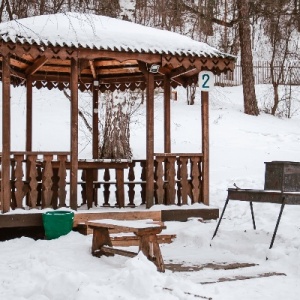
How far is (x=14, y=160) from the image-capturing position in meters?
10.4

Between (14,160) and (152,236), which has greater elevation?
(14,160)

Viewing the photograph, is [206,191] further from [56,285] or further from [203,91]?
[56,285]

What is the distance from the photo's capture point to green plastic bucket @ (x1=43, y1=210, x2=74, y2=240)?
31.6 feet

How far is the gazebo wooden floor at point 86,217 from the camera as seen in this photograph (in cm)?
985

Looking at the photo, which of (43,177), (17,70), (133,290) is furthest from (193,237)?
(17,70)

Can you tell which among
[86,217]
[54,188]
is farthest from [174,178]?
[54,188]

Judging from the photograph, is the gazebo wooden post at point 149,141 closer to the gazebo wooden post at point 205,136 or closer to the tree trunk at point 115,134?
the gazebo wooden post at point 205,136

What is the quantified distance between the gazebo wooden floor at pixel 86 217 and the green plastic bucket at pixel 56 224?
32cm

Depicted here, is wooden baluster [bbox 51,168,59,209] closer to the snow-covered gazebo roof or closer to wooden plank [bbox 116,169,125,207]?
wooden plank [bbox 116,169,125,207]

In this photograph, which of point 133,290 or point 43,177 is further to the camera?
point 43,177

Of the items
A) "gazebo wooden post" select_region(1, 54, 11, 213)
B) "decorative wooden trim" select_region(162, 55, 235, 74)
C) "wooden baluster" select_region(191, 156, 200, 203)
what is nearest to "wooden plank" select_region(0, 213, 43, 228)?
"gazebo wooden post" select_region(1, 54, 11, 213)

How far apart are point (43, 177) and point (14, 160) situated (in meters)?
Answer: 0.63

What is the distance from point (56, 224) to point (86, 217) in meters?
0.72

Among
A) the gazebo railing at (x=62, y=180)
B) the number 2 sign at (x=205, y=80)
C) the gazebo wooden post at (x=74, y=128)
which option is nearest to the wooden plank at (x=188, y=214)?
the gazebo railing at (x=62, y=180)
